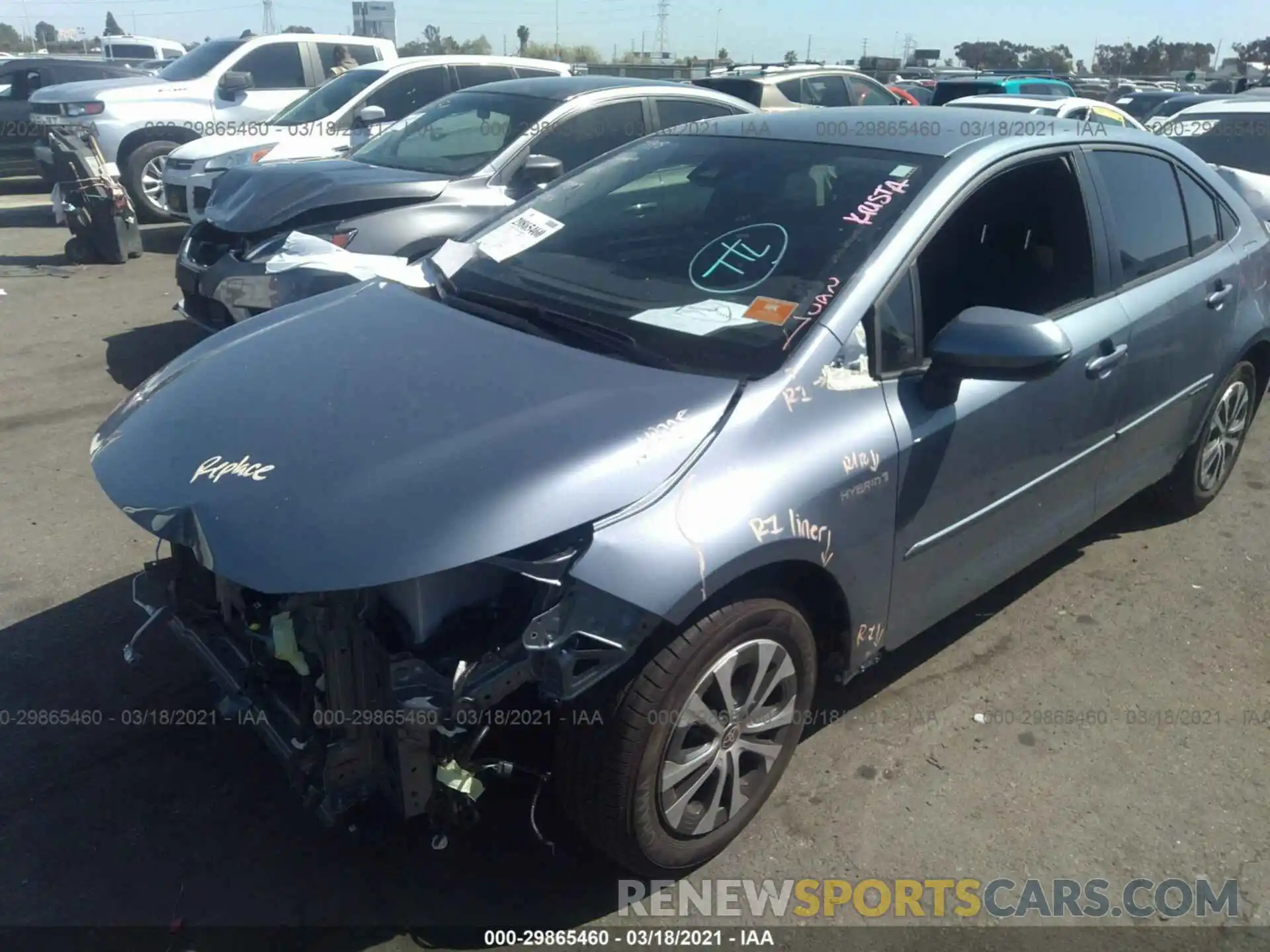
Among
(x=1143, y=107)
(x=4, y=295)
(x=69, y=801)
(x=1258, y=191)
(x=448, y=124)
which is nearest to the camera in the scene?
(x=69, y=801)

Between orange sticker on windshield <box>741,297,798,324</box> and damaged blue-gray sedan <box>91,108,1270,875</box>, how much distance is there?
0.6 inches

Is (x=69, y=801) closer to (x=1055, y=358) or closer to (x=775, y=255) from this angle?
(x=775, y=255)

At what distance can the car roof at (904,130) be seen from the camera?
3.19 meters

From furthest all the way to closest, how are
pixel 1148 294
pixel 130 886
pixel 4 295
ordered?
pixel 4 295, pixel 1148 294, pixel 130 886

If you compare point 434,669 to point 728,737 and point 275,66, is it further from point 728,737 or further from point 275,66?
point 275,66

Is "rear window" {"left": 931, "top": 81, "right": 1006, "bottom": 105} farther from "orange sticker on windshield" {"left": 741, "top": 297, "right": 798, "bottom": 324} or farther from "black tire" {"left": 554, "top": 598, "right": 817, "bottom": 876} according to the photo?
"black tire" {"left": 554, "top": 598, "right": 817, "bottom": 876}

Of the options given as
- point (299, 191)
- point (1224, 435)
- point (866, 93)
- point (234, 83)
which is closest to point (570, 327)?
point (1224, 435)

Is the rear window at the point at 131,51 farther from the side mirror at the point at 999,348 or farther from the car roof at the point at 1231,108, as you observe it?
the side mirror at the point at 999,348

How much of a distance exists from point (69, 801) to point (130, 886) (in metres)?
0.42

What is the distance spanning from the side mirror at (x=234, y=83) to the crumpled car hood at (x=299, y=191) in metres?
5.28

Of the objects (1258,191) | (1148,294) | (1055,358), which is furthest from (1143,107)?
(1055,358)

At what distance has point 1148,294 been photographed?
12.1 feet

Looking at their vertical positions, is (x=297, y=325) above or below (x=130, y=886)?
above

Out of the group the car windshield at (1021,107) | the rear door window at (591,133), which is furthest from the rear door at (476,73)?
the car windshield at (1021,107)
